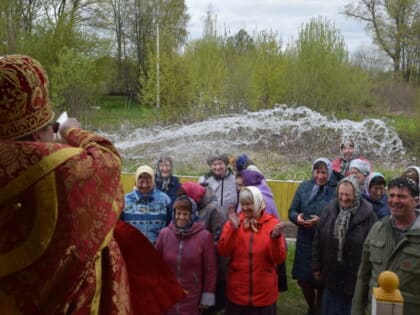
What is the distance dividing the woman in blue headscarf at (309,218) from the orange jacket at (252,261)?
848mm

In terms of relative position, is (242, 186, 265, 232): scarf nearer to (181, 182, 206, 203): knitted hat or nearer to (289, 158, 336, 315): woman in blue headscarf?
(181, 182, 206, 203): knitted hat

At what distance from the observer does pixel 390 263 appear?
2.92 metres

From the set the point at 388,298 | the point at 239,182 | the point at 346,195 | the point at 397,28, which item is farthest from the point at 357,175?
the point at 397,28

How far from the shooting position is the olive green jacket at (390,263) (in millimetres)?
2809

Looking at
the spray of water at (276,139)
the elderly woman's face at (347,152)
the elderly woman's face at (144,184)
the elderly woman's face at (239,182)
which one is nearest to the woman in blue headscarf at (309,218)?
the elderly woman's face at (239,182)

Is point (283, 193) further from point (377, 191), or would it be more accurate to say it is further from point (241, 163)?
point (377, 191)

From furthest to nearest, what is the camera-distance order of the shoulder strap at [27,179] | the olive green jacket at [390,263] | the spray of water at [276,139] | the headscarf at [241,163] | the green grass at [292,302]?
1. the spray of water at [276,139]
2. the headscarf at [241,163]
3. the green grass at [292,302]
4. the olive green jacket at [390,263]
5. the shoulder strap at [27,179]

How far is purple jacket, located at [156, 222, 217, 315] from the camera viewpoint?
12.5 feet

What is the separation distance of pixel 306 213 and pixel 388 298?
2.70 m

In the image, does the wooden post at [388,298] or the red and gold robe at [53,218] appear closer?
the red and gold robe at [53,218]

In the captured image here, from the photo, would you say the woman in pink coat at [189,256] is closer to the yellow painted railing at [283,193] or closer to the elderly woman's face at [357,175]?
the elderly woman's face at [357,175]

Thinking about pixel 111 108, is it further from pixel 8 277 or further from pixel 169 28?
pixel 8 277

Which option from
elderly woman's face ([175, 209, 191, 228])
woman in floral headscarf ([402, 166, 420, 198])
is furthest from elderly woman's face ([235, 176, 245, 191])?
woman in floral headscarf ([402, 166, 420, 198])

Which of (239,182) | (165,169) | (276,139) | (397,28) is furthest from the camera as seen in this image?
(397,28)
